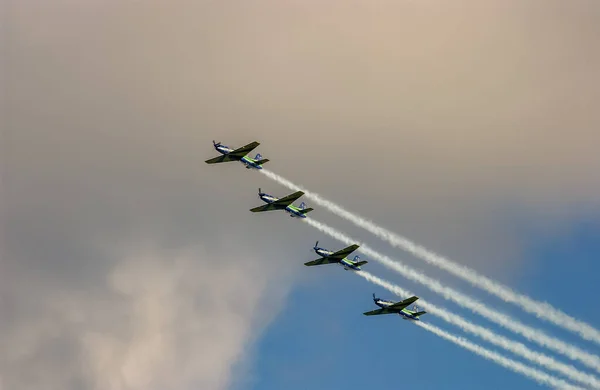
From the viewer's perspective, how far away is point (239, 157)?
335 feet

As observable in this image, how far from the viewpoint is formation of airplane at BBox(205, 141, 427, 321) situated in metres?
102

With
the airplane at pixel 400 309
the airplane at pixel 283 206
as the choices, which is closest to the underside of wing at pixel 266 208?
the airplane at pixel 283 206

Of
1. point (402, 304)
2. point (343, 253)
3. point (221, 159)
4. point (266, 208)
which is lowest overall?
point (266, 208)

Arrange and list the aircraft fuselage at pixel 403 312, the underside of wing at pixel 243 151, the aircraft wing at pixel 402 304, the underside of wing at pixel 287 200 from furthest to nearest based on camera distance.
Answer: the aircraft fuselage at pixel 403 312 < the aircraft wing at pixel 402 304 < the underside of wing at pixel 287 200 < the underside of wing at pixel 243 151

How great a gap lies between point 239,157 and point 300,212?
10.8 m

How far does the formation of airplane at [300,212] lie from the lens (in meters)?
102

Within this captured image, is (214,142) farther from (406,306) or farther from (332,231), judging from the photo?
(406,306)

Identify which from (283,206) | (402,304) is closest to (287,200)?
(283,206)

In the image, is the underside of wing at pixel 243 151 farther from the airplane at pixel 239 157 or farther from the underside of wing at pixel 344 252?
the underside of wing at pixel 344 252

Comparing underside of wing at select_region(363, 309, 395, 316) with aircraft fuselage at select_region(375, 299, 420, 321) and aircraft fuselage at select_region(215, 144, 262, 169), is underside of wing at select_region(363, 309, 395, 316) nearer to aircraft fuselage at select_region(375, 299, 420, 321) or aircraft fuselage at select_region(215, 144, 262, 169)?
aircraft fuselage at select_region(375, 299, 420, 321)

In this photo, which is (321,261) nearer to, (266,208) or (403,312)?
(266,208)

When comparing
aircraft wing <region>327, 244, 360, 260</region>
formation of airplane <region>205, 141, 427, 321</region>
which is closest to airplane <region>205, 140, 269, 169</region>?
formation of airplane <region>205, 141, 427, 321</region>

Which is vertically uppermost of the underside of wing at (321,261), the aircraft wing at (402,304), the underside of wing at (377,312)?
the aircraft wing at (402,304)

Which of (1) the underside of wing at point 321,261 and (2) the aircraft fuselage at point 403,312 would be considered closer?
(1) the underside of wing at point 321,261
